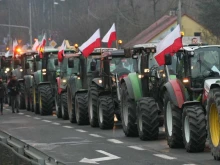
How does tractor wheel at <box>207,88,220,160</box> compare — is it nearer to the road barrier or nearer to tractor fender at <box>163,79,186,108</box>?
tractor fender at <box>163,79,186,108</box>

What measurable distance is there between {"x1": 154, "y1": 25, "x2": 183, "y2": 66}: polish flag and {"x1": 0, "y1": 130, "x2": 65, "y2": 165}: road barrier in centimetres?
472

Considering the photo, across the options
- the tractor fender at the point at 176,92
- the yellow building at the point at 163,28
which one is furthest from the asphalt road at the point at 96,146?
the yellow building at the point at 163,28

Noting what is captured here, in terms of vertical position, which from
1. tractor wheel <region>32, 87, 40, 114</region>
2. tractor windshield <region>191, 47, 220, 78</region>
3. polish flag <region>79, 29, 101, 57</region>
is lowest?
tractor wheel <region>32, 87, 40, 114</region>

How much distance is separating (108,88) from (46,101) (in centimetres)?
813

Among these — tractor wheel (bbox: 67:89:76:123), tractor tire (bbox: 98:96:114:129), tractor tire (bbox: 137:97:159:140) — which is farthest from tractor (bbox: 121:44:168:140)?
tractor wheel (bbox: 67:89:76:123)

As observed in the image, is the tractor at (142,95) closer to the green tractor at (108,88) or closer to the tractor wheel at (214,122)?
the green tractor at (108,88)

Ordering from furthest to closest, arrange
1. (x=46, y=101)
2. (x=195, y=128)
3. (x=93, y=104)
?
(x=46, y=101)
(x=93, y=104)
(x=195, y=128)

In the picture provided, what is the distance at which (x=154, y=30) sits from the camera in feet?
270

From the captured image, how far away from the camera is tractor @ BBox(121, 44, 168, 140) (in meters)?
18.3

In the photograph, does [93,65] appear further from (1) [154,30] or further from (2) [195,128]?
(1) [154,30]

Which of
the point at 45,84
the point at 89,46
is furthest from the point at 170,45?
the point at 45,84

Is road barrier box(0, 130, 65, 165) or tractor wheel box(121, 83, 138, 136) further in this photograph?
tractor wheel box(121, 83, 138, 136)

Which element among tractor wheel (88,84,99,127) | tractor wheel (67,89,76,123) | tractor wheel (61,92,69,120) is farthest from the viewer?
tractor wheel (61,92,69,120)

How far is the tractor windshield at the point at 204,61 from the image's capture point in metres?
16.0
